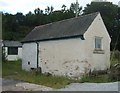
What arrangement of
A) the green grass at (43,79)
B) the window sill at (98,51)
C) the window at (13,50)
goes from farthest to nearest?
the window at (13,50) < the window sill at (98,51) < the green grass at (43,79)

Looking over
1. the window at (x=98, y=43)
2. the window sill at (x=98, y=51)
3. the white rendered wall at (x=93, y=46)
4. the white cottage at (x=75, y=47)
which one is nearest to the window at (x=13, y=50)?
the white cottage at (x=75, y=47)

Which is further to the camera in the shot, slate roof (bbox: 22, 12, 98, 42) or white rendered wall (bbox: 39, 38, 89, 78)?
slate roof (bbox: 22, 12, 98, 42)

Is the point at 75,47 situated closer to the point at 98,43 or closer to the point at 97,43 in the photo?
the point at 97,43

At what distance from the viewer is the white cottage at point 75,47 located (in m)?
21.5

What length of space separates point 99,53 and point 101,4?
41.6 meters

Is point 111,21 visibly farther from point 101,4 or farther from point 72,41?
point 72,41

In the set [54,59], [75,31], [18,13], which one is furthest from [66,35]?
[18,13]

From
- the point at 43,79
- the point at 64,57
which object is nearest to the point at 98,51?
the point at 64,57

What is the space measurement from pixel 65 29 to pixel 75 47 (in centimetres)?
331

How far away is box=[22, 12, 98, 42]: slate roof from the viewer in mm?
22345

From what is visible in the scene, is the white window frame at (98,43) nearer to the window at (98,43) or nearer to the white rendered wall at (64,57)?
the window at (98,43)

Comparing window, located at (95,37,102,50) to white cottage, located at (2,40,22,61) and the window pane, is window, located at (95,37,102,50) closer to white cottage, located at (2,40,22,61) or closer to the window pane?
the window pane

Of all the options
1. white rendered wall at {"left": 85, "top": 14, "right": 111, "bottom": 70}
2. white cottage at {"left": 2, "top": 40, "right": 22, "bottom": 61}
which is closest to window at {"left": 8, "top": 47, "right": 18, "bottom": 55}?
white cottage at {"left": 2, "top": 40, "right": 22, "bottom": 61}

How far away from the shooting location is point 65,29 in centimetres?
2472
